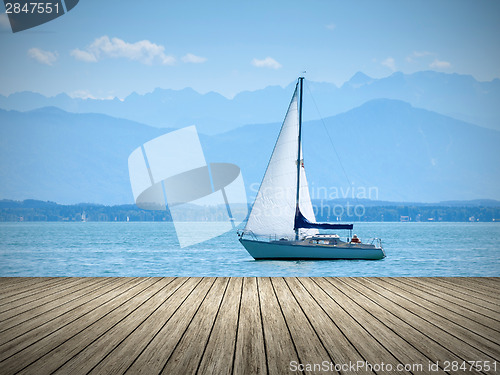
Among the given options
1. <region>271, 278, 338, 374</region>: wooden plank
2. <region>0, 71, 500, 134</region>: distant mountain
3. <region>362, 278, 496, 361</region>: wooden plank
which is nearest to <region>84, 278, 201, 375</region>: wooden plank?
<region>271, 278, 338, 374</region>: wooden plank

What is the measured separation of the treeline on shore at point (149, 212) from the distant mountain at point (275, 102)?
23198 mm

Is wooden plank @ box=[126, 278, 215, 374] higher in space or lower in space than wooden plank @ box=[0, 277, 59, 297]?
lower

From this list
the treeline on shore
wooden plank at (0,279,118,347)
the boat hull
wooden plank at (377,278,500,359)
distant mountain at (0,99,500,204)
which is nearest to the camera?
wooden plank at (377,278,500,359)

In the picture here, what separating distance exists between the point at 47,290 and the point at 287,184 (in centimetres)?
1497

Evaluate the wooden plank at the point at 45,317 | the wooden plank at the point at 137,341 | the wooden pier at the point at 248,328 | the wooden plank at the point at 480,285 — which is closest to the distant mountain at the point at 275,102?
the wooden plank at the point at 480,285

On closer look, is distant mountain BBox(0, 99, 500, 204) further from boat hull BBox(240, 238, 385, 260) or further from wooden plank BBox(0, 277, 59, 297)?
wooden plank BBox(0, 277, 59, 297)

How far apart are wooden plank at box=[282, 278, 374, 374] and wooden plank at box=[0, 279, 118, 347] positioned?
2113mm

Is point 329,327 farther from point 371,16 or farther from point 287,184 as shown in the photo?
point 371,16

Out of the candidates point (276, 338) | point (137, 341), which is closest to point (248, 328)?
point (276, 338)

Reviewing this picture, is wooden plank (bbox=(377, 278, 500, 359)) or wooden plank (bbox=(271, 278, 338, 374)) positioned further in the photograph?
wooden plank (bbox=(377, 278, 500, 359))

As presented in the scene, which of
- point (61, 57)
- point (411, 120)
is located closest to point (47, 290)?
point (61, 57)

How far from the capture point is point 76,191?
308 ft

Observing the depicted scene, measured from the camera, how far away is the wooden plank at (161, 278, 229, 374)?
304 centimetres
